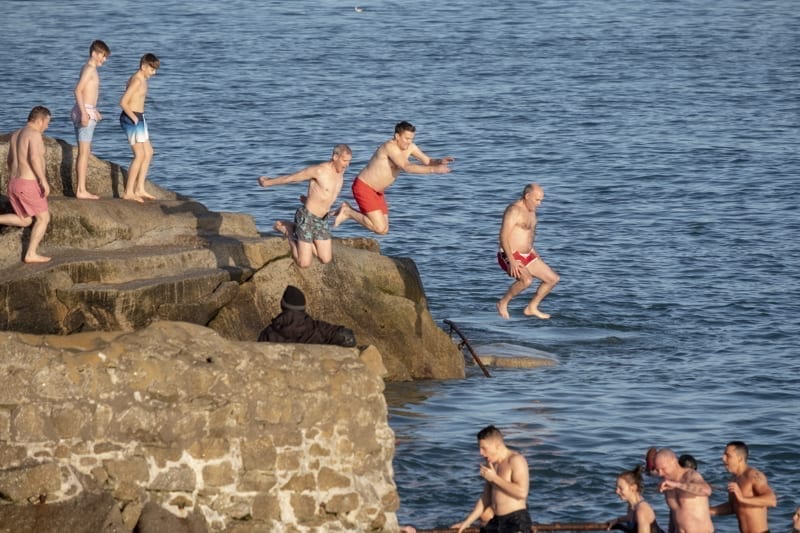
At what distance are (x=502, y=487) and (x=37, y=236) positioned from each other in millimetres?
9194

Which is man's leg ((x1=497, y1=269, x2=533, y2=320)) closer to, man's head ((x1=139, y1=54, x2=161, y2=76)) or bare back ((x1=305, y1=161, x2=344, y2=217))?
bare back ((x1=305, y1=161, x2=344, y2=217))

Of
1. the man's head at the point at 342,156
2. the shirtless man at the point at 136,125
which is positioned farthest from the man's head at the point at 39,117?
the man's head at the point at 342,156

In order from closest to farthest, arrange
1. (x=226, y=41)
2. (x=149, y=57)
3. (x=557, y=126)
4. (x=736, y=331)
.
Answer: (x=149, y=57), (x=736, y=331), (x=557, y=126), (x=226, y=41)

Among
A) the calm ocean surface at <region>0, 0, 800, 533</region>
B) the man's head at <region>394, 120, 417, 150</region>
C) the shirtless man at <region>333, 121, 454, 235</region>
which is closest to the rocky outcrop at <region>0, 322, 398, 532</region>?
the calm ocean surface at <region>0, 0, 800, 533</region>

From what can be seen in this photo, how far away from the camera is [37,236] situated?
22.2 m

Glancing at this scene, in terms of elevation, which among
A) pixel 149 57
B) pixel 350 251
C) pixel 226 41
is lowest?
pixel 226 41

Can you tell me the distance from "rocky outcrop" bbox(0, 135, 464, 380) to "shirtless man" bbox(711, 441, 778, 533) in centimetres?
900

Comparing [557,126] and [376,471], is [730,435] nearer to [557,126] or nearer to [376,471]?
[376,471]

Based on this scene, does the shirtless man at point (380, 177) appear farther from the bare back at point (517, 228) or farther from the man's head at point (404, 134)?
the bare back at point (517, 228)

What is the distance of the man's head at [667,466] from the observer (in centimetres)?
1606

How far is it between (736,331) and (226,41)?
152ft

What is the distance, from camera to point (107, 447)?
15.1 meters

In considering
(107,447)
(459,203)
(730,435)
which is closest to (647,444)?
(730,435)

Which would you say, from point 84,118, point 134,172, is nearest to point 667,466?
point 134,172
